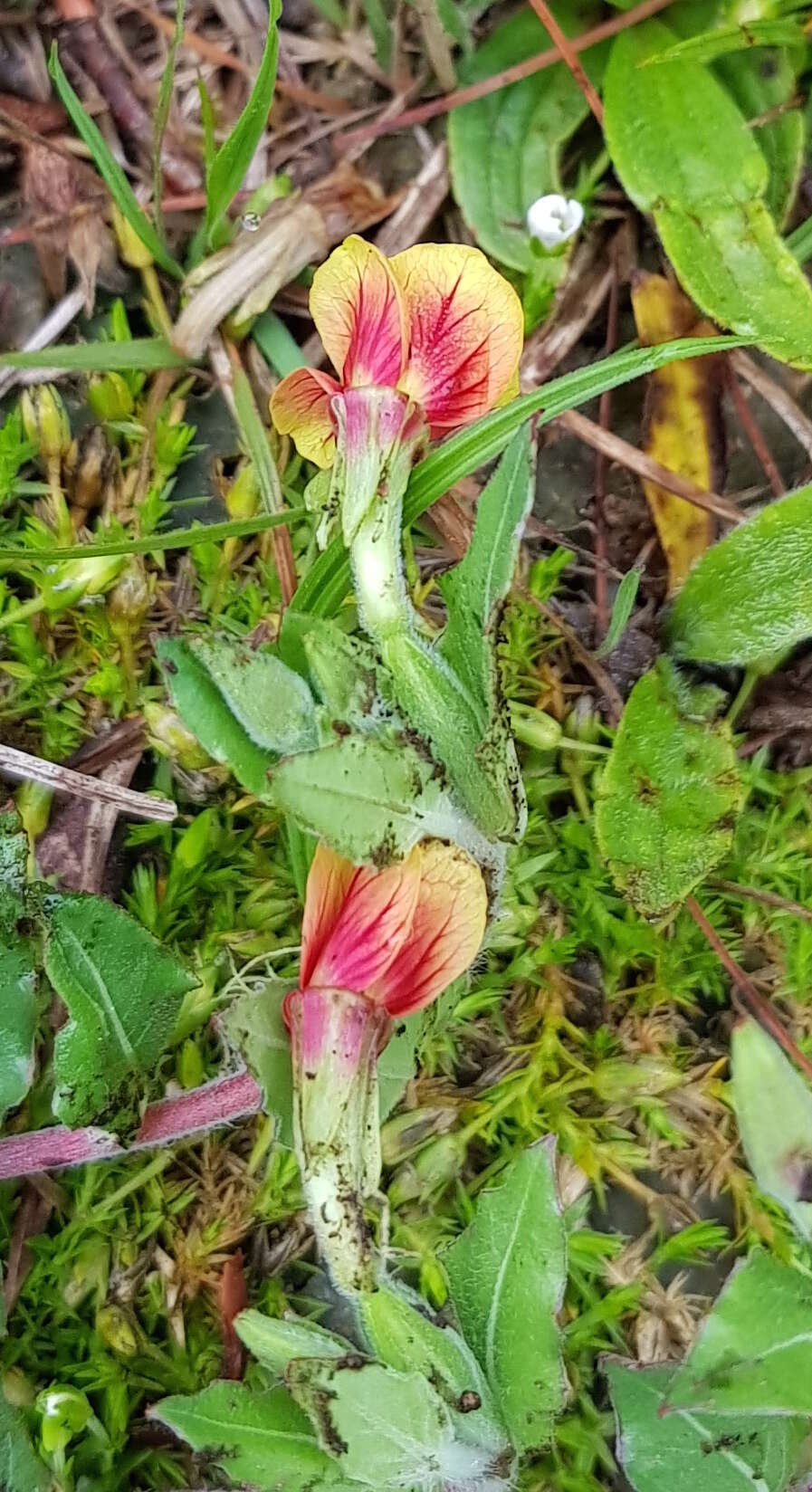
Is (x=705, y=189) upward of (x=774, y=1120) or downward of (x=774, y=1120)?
upward

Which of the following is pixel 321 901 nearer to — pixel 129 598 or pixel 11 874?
pixel 11 874

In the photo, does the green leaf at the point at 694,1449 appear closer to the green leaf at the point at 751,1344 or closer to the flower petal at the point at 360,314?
the green leaf at the point at 751,1344

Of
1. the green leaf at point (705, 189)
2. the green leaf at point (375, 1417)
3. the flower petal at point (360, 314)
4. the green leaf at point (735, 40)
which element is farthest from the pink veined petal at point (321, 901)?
the green leaf at point (735, 40)

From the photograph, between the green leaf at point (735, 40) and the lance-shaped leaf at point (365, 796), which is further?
the green leaf at point (735, 40)

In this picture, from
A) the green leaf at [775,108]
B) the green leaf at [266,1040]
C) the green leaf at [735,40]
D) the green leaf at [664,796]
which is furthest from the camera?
the green leaf at [775,108]

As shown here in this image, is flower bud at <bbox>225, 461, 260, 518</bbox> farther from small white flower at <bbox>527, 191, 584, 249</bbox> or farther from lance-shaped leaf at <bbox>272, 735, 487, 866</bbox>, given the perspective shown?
lance-shaped leaf at <bbox>272, 735, 487, 866</bbox>

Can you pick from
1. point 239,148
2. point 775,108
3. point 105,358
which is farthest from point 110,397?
point 775,108
